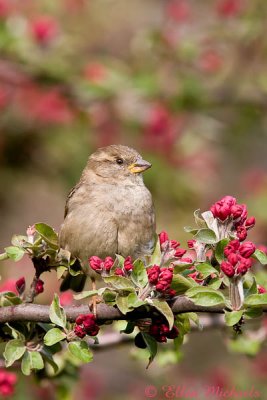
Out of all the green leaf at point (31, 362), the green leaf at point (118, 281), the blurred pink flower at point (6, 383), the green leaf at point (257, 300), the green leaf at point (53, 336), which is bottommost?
the blurred pink flower at point (6, 383)

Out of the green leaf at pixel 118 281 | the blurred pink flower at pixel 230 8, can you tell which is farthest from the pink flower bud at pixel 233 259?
the blurred pink flower at pixel 230 8

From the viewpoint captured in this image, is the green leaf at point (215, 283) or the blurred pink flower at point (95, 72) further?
the blurred pink flower at point (95, 72)

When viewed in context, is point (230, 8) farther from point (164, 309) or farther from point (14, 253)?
point (164, 309)

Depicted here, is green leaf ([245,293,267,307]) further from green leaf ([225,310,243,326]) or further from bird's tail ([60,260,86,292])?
bird's tail ([60,260,86,292])

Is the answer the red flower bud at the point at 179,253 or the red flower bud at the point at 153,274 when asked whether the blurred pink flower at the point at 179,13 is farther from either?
the red flower bud at the point at 153,274

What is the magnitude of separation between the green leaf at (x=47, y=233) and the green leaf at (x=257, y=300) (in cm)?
79

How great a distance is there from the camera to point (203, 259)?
8.33 ft

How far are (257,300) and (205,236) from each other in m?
0.30

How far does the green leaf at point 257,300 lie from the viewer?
2.29 meters

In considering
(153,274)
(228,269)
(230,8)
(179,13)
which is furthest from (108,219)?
(179,13)

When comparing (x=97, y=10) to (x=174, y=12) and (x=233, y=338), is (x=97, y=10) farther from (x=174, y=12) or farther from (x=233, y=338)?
(x=233, y=338)

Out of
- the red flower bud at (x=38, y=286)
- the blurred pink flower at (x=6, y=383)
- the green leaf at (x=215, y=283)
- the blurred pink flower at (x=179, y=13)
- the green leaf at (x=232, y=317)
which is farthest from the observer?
the blurred pink flower at (x=179, y=13)

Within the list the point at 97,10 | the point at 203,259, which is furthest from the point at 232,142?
the point at 203,259

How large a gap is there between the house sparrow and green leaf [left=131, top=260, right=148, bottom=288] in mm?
998
